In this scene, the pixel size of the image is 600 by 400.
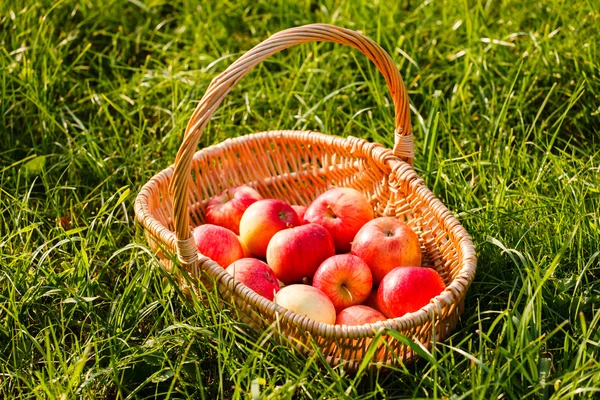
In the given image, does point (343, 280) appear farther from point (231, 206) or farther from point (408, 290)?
point (231, 206)

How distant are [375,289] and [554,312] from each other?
0.57 meters

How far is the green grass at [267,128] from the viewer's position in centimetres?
190

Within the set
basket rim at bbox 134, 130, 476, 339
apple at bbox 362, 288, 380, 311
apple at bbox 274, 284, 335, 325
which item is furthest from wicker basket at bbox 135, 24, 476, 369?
apple at bbox 362, 288, 380, 311

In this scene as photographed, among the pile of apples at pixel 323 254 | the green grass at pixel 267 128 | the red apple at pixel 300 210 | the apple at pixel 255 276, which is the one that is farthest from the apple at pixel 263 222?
the green grass at pixel 267 128

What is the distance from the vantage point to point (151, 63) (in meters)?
3.60

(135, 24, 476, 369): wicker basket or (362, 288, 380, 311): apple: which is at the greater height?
(135, 24, 476, 369): wicker basket

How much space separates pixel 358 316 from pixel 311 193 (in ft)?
2.68

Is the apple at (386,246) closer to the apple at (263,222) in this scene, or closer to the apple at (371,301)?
the apple at (371,301)

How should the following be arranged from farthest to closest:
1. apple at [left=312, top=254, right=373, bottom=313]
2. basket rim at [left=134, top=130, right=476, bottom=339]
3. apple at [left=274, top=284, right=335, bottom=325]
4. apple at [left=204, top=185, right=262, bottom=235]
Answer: apple at [left=204, top=185, right=262, bottom=235], apple at [left=312, top=254, right=373, bottom=313], apple at [left=274, top=284, right=335, bottom=325], basket rim at [left=134, top=130, right=476, bottom=339]

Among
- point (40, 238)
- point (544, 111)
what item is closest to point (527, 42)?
point (544, 111)

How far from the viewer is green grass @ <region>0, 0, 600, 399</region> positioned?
1.90 metres

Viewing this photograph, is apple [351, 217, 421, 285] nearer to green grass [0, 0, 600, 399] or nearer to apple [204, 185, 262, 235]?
green grass [0, 0, 600, 399]

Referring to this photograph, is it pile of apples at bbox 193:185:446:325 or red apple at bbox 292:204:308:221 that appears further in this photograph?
red apple at bbox 292:204:308:221

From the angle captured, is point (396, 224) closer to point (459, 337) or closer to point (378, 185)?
point (378, 185)
